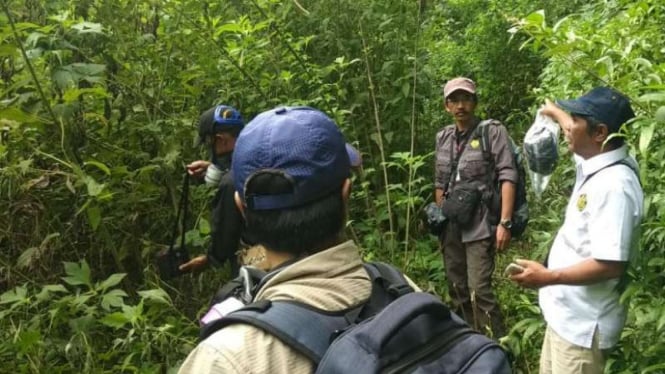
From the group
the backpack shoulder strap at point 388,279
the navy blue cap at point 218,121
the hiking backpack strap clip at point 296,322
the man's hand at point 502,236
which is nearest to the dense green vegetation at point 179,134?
the man's hand at point 502,236

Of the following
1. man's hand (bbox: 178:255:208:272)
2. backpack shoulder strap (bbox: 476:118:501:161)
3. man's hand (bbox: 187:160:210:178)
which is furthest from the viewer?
backpack shoulder strap (bbox: 476:118:501:161)

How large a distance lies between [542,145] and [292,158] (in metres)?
2.35

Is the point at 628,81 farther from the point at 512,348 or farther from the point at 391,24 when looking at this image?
the point at 391,24

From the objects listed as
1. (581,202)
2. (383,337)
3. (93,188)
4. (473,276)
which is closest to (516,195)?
(473,276)

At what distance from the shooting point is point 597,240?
2.56 meters

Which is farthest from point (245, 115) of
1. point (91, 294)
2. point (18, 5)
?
point (91, 294)

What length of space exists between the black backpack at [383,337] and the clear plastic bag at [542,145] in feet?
7.31

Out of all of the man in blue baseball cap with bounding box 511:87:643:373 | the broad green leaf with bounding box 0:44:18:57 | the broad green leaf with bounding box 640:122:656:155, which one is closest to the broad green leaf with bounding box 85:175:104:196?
the broad green leaf with bounding box 0:44:18:57

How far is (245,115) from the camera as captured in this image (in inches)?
195

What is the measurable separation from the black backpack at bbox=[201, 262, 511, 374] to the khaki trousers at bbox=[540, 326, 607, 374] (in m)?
1.64

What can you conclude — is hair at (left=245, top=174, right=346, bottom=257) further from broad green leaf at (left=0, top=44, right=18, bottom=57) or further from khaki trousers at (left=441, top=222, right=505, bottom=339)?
khaki trousers at (left=441, top=222, right=505, bottom=339)

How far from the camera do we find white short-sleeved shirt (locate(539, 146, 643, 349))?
253 cm

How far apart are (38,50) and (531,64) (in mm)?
6593

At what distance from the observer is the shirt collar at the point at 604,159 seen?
8.69 ft
